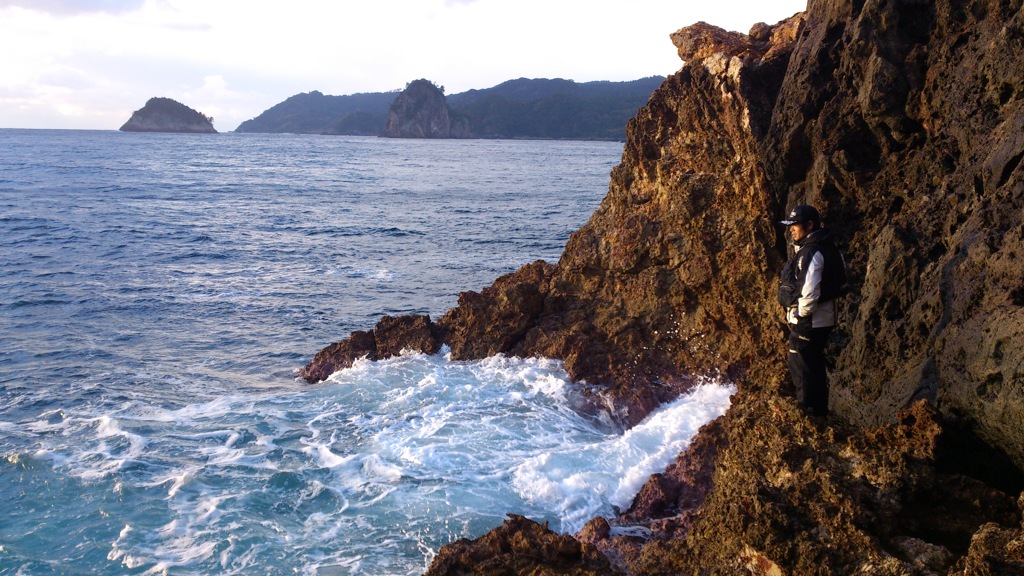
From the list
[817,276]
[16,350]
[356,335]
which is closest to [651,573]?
[817,276]

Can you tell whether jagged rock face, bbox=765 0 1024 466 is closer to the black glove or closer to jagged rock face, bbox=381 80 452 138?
the black glove

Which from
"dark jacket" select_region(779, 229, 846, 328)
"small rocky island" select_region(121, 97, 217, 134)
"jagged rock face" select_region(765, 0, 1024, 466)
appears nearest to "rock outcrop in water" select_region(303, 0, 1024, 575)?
"jagged rock face" select_region(765, 0, 1024, 466)

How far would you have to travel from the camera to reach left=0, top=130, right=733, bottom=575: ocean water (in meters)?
6.99

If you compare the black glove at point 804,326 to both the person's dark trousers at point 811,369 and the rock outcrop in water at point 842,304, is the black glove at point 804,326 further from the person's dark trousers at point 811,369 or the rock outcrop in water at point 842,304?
the rock outcrop in water at point 842,304

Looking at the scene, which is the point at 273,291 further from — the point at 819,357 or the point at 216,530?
the point at 819,357

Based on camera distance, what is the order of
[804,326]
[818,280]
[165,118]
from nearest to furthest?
[818,280] → [804,326] → [165,118]

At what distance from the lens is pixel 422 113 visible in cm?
17600

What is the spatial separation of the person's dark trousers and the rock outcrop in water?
33cm

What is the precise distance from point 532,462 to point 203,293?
1247 cm

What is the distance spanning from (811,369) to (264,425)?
6.95m

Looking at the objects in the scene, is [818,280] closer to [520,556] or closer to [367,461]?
[520,556]

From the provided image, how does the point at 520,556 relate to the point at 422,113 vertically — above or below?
below

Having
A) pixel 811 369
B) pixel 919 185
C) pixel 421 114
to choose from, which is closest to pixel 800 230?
pixel 811 369

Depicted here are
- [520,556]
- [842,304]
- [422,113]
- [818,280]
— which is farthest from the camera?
[422,113]
